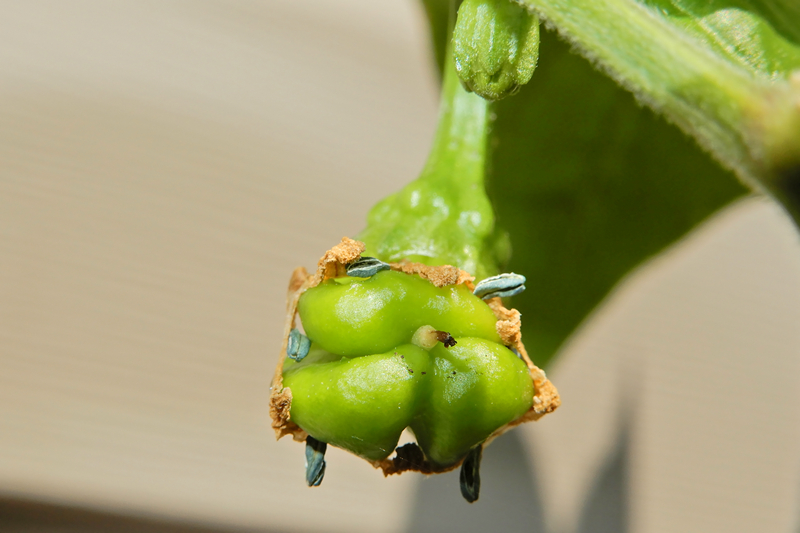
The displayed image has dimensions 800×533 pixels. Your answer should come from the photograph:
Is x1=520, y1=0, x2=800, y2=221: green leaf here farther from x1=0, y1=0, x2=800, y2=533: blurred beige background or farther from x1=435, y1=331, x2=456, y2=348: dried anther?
x1=0, y1=0, x2=800, y2=533: blurred beige background

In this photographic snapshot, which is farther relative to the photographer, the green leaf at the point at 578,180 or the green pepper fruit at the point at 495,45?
the green leaf at the point at 578,180

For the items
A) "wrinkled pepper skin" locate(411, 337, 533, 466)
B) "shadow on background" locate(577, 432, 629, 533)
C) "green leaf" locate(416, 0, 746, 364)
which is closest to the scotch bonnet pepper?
"wrinkled pepper skin" locate(411, 337, 533, 466)

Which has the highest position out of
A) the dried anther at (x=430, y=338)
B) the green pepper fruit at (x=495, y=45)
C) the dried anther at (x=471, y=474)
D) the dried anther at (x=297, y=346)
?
the green pepper fruit at (x=495, y=45)

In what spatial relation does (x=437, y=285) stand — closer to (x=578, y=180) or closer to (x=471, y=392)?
(x=471, y=392)

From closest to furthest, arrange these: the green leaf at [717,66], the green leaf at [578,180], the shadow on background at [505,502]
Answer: the green leaf at [717,66] < the green leaf at [578,180] < the shadow on background at [505,502]

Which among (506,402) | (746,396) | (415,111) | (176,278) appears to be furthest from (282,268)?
(746,396)

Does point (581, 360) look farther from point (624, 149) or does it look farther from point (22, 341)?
point (22, 341)

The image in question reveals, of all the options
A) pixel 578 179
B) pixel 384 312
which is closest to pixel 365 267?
pixel 384 312

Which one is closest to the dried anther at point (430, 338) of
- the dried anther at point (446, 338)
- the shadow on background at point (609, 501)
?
the dried anther at point (446, 338)

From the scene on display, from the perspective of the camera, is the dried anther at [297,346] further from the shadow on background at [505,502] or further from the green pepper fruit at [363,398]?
the shadow on background at [505,502]
